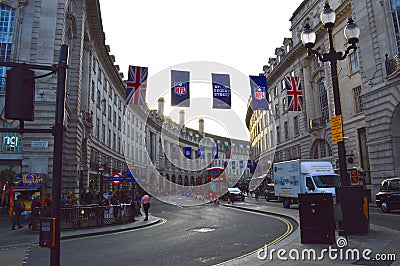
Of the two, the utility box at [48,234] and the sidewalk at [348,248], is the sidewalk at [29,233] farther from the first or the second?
the utility box at [48,234]

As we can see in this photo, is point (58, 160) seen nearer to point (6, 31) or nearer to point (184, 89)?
point (184, 89)

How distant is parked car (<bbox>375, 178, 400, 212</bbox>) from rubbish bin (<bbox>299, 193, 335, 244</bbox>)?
39.0ft

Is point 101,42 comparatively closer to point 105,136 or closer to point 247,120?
point 105,136

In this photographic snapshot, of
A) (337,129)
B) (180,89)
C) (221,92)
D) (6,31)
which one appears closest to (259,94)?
(221,92)

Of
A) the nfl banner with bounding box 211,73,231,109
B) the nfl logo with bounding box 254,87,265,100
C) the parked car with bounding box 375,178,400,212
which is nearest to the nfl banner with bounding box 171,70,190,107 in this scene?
the nfl banner with bounding box 211,73,231,109

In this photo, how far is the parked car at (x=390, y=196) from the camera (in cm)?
1898

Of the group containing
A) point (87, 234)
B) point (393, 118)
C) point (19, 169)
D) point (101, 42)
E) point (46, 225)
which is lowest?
point (87, 234)

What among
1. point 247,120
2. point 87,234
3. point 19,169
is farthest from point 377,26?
point 247,120

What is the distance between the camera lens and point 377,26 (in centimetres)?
2667

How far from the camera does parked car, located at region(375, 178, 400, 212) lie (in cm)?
1898

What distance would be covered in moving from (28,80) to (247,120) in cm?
8164

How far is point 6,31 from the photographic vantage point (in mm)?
25625

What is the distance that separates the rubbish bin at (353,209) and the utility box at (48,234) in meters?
8.52

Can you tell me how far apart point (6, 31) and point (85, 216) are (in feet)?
56.6
